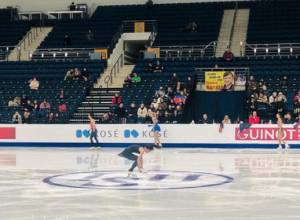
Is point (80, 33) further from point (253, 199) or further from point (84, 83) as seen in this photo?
point (253, 199)

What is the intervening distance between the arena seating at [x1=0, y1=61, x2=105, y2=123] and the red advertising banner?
1.10 meters

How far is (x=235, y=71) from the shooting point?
28.4 m

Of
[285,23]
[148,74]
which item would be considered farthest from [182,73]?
[285,23]

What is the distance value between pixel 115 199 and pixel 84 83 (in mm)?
20534

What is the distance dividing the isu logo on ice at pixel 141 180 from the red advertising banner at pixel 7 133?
13.0 metres

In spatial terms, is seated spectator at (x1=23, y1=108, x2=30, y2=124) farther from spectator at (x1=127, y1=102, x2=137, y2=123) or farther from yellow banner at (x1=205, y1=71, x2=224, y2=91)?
yellow banner at (x1=205, y1=71, x2=224, y2=91)

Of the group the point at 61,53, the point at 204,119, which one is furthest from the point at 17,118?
the point at 61,53

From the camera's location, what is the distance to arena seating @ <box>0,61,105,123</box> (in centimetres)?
2811

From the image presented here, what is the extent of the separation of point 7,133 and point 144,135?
6.37 m

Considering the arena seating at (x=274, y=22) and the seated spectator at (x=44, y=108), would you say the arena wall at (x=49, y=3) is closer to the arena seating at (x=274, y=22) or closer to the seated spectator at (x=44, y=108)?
the arena seating at (x=274, y=22)

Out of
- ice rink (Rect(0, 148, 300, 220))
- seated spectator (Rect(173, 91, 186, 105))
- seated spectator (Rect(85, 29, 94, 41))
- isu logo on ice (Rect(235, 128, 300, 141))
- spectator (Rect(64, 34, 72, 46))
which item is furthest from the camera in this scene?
seated spectator (Rect(85, 29, 94, 41))

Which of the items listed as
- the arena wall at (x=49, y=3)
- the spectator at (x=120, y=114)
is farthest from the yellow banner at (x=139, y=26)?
the spectator at (x=120, y=114)

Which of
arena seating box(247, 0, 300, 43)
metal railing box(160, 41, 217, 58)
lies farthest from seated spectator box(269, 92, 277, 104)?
arena seating box(247, 0, 300, 43)

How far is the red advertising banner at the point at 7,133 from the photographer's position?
26134 millimetres
